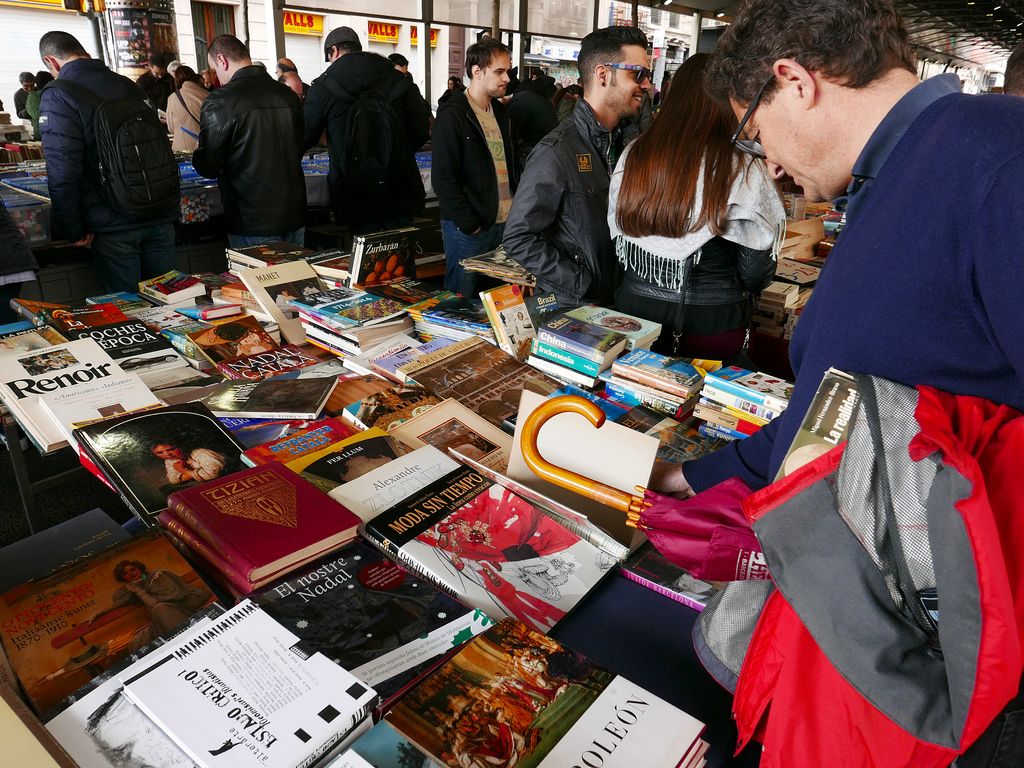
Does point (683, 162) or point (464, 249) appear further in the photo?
point (464, 249)

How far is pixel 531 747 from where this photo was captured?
79cm

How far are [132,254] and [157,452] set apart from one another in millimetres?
2459

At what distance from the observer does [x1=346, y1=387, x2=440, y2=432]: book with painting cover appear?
5.41ft

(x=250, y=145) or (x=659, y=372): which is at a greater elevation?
(x=250, y=145)

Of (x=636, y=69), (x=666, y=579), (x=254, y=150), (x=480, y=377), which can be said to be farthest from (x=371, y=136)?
(x=666, y=579)

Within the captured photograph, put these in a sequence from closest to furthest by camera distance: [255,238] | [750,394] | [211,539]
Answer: [211,539]
[750,394]
[255,238]

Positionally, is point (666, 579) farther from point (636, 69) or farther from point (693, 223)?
point (636, 69)

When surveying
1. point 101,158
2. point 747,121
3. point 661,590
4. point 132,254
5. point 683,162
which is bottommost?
point 661,590

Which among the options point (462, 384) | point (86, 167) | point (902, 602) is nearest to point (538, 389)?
point (462, 384)

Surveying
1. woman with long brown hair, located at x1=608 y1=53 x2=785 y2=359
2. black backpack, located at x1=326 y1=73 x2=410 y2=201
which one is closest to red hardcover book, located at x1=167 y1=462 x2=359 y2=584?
woman with long brown hair, located at x1=608 y1=53 x2=785 y2=359

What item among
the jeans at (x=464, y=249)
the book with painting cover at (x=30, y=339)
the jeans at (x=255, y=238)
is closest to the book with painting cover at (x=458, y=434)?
the book with painting cover at (x=30, y=339)

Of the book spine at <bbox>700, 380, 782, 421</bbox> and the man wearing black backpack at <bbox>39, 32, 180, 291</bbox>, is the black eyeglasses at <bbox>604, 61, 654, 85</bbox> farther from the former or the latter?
the man wearing black backpack at <bbox>39, 32, 180, 291</bbox>

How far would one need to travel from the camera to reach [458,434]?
1.58 metres

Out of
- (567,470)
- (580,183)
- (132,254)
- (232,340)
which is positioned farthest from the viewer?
(132,254)
